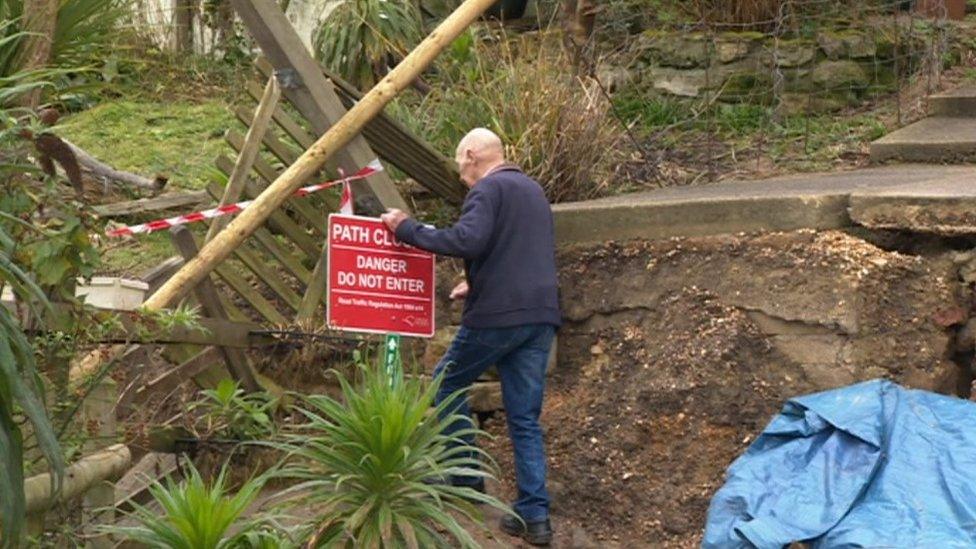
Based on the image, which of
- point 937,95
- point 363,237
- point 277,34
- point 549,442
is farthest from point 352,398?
point 937,95

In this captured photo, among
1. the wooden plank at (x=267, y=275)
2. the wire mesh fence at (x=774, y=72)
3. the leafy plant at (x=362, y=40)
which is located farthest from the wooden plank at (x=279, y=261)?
the wire mesh fence at (x=774, y=72)

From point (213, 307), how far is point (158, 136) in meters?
4.36

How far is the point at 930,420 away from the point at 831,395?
45cm

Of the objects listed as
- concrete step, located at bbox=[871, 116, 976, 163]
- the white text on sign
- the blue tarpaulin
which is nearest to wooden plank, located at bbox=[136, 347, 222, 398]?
the white text on sign

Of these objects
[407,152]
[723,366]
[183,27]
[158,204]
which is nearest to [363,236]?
[407,152]

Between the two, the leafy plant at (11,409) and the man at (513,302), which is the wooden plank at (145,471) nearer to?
the man at (513,302)

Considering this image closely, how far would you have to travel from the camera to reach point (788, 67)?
1107cm

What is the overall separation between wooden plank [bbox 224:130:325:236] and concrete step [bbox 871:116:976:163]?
3.01m

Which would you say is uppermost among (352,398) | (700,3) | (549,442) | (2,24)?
(2,24)

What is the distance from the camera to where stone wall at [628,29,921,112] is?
11039 millimetres

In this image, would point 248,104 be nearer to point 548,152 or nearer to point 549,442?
point 548,152

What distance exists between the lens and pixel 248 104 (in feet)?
42.1

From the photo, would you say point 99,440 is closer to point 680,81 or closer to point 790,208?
point 790,208

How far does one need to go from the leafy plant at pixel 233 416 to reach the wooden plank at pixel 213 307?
12.0 inches
